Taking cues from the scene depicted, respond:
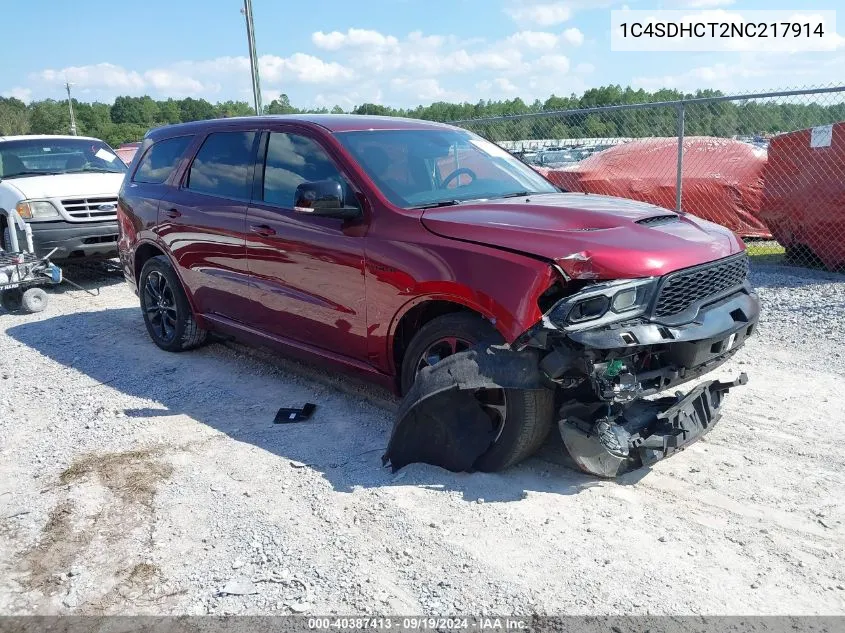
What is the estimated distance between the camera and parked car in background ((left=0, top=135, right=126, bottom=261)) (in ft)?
30.5

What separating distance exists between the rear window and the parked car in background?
10.5 ft

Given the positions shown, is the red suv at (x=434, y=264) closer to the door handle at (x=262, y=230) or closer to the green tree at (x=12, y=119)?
the door handle at (x=262, y=230)

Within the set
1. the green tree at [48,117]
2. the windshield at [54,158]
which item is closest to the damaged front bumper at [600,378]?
the windshield at [54,158]

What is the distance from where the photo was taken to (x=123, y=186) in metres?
6.90

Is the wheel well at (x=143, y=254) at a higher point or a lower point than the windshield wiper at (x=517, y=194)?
lower

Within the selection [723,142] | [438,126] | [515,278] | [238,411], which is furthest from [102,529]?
[723,142]

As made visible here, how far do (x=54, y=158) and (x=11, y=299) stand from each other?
2.98 meters

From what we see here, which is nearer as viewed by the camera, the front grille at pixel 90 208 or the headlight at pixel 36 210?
the headlight at pixel 36 210

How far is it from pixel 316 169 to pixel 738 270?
270cm

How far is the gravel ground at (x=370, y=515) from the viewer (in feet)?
9.89

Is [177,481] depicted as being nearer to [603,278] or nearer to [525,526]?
[525,526]

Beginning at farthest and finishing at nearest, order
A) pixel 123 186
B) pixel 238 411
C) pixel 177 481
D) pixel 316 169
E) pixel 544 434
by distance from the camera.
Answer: pixel 123 186 → pixel 238 411 → pixel 316 169 → pixel 177 481 → pixel 544 434

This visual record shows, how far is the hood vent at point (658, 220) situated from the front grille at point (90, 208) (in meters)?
7.90

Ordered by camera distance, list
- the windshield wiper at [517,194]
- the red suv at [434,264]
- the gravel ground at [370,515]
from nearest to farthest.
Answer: the gravel ground at [370,515] < the red suv at [434,264] < the windshield wiper at [517,194]
